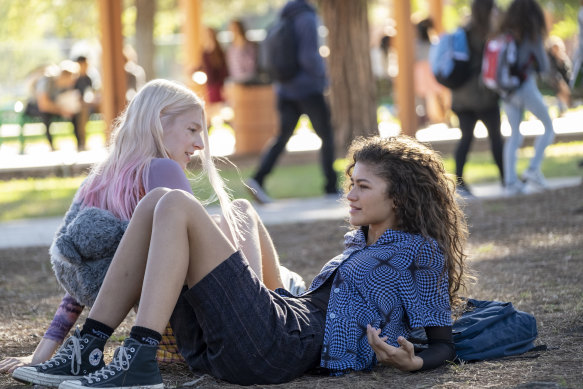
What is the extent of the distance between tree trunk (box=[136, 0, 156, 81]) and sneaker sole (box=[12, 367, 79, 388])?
18.0 metres

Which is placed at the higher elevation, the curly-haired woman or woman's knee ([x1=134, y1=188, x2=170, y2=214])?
woman's knee ([x1=134, y1=188, x2=170, y2=214])

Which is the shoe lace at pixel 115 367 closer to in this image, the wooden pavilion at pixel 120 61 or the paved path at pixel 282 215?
the paved path at pixel 282 215

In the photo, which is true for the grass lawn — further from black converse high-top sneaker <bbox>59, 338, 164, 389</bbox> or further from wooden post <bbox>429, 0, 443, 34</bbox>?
black converse high-top sneaker <bbox>59, 338, 164, 389</bbox>

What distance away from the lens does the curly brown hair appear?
356 centimetres

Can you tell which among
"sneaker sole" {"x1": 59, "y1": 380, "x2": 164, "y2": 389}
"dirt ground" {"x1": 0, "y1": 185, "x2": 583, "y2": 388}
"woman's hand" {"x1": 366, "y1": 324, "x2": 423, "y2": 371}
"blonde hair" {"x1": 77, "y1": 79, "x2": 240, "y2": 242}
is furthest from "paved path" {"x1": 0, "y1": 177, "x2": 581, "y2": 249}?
"woman's hand" {"x1": 366, "y1": 324, "x2": 423, "y2": 371}

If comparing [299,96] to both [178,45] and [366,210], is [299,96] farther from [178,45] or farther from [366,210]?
[178,45]

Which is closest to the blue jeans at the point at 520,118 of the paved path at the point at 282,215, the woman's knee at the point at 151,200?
the paved path at the point at 282,215

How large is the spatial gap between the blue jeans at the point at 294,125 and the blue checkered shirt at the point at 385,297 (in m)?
5.94

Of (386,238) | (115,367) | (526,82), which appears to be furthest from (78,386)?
(526,82)

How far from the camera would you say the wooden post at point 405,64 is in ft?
45.3

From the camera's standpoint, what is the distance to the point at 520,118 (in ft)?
30.9

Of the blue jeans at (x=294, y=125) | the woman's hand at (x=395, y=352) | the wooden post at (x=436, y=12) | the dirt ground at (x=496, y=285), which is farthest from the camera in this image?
the wooden post at (x=436, y=12)

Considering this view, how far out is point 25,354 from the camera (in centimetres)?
430

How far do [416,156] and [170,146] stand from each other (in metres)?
0.96
